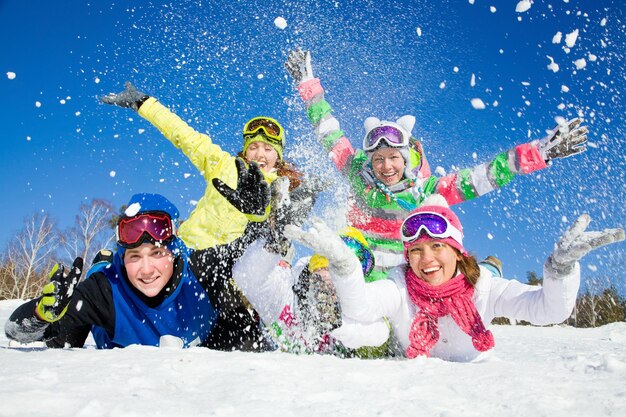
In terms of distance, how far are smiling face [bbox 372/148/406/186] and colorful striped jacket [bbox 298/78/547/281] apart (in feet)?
0.23

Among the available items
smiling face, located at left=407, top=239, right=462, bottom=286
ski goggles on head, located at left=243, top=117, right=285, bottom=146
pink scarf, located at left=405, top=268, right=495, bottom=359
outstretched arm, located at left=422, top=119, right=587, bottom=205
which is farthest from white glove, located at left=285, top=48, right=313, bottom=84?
pink scarf, located at left=405, top=268, right=495, bottom=359

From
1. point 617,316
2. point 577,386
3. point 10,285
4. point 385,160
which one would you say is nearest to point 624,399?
point 577,386

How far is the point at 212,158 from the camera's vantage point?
4.39 meters

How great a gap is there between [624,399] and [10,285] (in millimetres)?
28130

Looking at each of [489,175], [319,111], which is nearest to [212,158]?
[319,111]

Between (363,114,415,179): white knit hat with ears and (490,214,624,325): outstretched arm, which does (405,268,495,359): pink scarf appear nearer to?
(490,214,624,325): outstretched arm

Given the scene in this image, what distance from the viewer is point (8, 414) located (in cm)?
142

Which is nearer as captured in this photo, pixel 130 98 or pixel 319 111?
pixel 130 98

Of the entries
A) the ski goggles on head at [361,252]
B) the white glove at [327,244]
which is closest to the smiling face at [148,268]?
the white glove at [327,244]

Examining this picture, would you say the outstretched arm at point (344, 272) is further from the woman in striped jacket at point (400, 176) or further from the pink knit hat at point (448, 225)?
the woman in striped jacket at point (400, 176)

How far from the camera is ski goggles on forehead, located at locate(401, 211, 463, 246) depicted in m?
3.17

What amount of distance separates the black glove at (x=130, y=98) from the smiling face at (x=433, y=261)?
10.7 ft

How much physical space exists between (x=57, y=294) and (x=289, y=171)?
2.64 m

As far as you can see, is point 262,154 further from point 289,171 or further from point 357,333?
point 357,333
